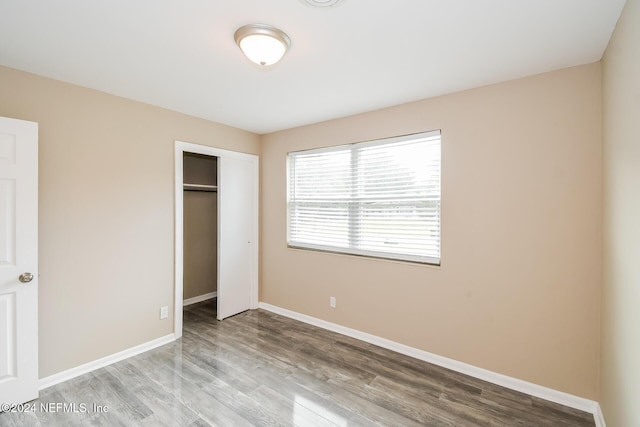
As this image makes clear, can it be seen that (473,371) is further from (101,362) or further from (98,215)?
(98,215)

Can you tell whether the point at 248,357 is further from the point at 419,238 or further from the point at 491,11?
the point at 491,11

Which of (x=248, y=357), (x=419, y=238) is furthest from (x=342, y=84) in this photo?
(x=248, y=357)

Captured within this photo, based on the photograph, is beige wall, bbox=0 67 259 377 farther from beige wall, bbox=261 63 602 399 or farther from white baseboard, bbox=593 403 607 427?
white baseboard, bbox=593 403 607 427

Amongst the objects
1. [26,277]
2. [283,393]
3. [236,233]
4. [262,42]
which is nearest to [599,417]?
[283,393]

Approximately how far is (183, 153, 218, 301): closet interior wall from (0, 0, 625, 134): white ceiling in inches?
71.5

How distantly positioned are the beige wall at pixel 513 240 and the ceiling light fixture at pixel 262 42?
158 cm

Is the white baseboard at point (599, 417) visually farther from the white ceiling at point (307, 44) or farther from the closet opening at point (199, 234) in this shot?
the closet opening at point (199, 234)

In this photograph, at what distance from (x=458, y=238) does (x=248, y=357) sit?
2302 mm

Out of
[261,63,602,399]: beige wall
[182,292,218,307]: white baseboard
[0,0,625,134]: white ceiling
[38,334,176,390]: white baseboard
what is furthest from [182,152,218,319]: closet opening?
[261,63,602,399]: beige wall

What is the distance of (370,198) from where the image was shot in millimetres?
3270

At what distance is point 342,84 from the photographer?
8.31ft

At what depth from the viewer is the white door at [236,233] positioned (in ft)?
12.5

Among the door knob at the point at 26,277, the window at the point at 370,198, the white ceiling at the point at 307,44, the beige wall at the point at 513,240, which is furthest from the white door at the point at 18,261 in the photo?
the beige wall at the point at 513,240

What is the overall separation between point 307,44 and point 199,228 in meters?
3.53
